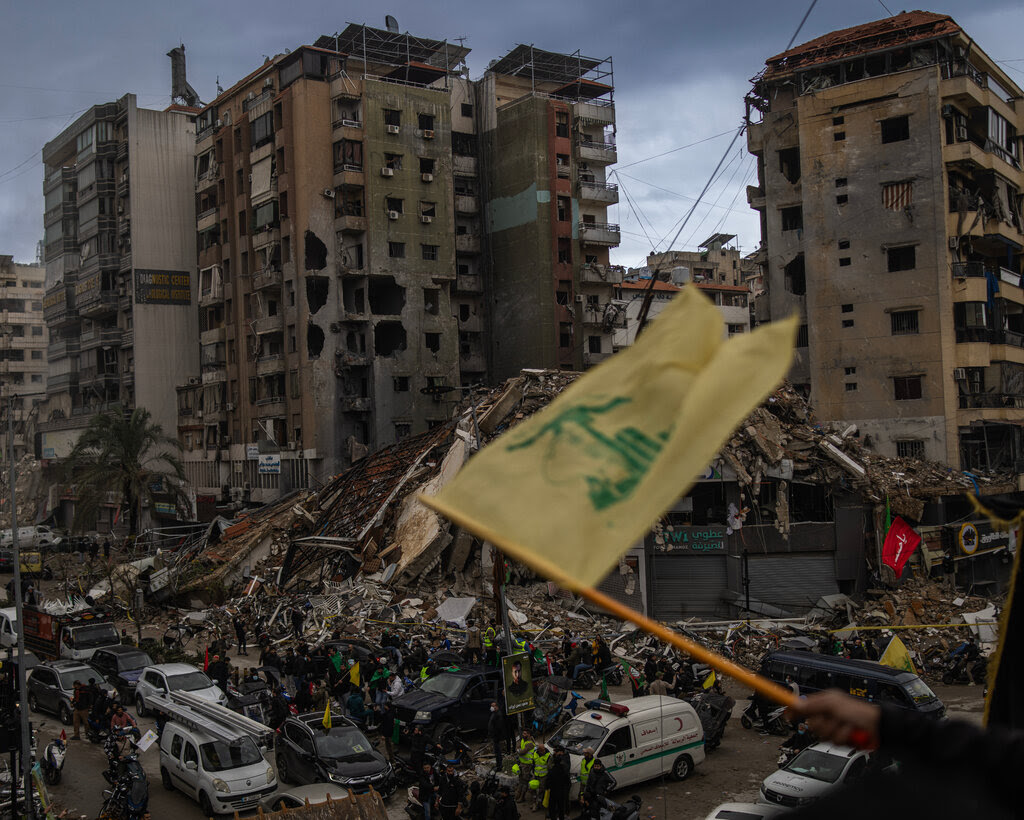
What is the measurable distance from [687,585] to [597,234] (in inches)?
1207

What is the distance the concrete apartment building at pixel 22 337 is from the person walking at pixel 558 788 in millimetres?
85924

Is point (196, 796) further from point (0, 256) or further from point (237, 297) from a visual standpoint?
point (0, 256)

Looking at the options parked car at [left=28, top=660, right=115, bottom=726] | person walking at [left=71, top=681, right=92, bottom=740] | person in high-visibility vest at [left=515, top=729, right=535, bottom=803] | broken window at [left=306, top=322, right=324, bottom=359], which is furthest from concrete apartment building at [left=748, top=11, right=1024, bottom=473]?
person walking at [left=71, top=681, right=92, bottom=740]

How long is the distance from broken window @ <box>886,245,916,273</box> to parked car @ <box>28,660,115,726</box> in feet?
119

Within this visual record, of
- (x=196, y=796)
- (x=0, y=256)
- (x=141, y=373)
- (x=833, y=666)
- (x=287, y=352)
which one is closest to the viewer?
(x=196, y=796)

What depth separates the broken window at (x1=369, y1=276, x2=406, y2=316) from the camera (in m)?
53.2

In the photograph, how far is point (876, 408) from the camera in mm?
43062

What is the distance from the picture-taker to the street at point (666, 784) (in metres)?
16.5

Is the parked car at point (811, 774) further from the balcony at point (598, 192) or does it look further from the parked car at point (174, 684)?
the balcony at point (598, 192)

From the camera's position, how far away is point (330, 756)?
56.1 feet

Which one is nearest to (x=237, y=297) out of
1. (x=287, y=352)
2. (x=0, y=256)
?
(x=287, y=352)

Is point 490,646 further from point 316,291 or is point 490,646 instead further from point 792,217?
point 316,291

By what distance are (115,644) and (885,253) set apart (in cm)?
3543

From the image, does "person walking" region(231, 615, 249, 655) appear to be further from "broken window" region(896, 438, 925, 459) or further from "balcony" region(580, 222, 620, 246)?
"balcony" region(580, 222, 620, 246)
